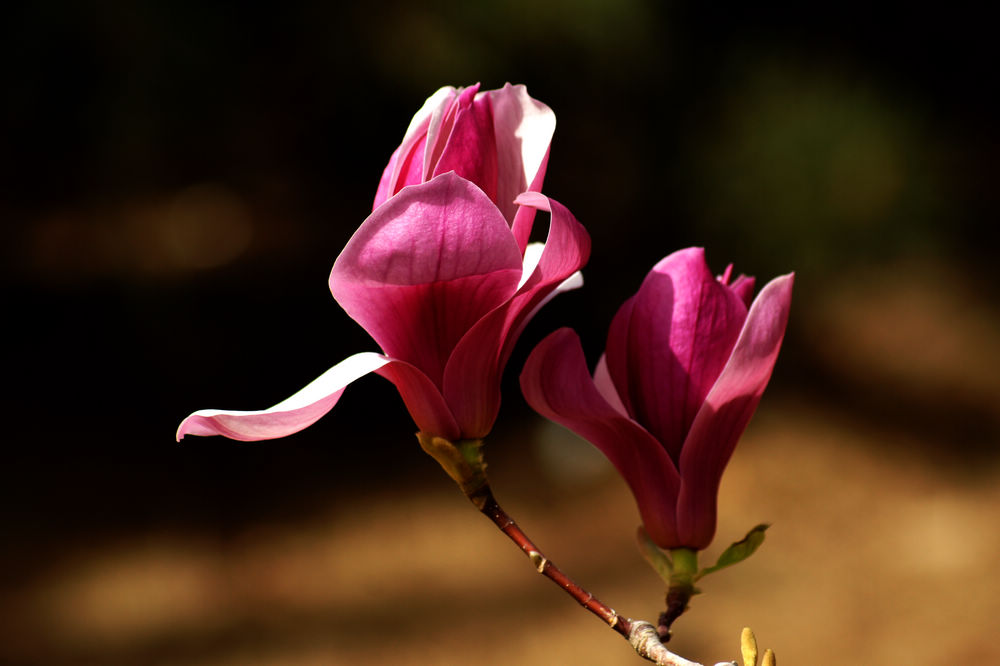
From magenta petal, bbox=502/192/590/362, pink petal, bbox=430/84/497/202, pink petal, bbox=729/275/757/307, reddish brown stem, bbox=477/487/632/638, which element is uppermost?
pink petal, bbox=430/84/497/202

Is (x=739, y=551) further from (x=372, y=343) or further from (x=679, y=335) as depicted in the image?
(x=372, y=343)

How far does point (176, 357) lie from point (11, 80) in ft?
2.53

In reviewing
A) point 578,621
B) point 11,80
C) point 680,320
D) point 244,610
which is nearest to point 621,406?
point 680,320

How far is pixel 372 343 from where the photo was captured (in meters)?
2.25

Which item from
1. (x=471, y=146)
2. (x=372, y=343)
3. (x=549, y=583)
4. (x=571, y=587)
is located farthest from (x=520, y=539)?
(x=372, y=343)

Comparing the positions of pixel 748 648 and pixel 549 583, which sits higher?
pixel 549 583

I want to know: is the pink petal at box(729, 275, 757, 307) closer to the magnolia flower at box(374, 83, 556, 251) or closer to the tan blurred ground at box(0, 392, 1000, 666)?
the magnolia flower at box(374, 83, 556, 251)

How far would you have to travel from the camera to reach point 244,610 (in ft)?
6.55

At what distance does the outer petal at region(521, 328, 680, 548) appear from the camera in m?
0.31

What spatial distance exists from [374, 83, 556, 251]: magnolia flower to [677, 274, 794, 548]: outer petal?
0.08m

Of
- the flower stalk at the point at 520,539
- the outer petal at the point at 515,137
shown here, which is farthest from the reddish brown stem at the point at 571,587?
the outer petal at the point at 515,137

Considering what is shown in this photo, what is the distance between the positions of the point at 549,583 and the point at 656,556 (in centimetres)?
164

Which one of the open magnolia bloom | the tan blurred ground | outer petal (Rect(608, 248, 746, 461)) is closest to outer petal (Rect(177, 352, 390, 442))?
the open magnolia bloom

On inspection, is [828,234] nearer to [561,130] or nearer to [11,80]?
[561,130]
